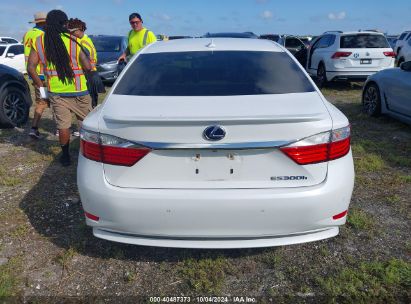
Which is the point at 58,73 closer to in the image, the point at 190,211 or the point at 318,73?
the point at 190,211

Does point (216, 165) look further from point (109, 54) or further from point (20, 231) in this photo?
point (109, 54)

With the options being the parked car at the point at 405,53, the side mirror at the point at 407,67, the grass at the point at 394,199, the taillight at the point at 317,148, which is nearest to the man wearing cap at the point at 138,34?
the side mirror at the point at 407,67

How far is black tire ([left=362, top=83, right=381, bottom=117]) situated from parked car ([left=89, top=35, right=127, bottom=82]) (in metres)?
6.53

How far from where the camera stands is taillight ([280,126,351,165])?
2.28 m

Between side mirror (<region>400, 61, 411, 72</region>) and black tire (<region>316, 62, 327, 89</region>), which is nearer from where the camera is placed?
side mirror (<region>400, 61, 411, 72</region>)

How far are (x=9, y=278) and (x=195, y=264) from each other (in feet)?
4.28

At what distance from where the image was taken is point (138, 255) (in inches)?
118

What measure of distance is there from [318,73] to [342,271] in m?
9.96

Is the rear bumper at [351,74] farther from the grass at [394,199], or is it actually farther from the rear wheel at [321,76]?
the grass at [394,199]

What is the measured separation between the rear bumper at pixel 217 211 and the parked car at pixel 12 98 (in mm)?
4921

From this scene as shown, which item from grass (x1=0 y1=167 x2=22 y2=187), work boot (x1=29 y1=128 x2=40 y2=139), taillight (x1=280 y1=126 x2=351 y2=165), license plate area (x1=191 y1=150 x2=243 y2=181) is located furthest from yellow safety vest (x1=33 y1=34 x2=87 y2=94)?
taillight (x1=280 y1=126 x2=351 y2=165)

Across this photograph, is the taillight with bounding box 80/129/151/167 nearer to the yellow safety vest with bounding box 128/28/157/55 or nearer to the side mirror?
the yellow safety vest with bounding box 128/28/157/55

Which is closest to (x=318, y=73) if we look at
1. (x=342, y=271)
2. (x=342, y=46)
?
(x=342, y=46)

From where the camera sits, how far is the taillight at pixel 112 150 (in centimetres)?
230
